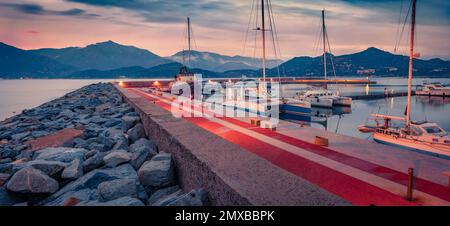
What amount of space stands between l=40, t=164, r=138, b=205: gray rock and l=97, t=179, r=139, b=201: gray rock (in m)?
0.66

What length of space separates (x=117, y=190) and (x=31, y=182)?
202cm

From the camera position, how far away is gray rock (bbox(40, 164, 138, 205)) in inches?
235

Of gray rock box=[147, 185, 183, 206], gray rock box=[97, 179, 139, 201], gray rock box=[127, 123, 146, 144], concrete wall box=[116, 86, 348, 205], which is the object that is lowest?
gray rock box=[147, 185, 183, 206]

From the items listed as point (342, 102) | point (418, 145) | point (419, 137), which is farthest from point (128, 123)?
point (342, 102)

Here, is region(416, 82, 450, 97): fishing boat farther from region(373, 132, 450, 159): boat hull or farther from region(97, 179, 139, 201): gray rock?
region(97, 179, 139, 201): gray rock

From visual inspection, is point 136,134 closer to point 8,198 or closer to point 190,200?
point 8,198

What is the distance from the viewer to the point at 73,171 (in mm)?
6719

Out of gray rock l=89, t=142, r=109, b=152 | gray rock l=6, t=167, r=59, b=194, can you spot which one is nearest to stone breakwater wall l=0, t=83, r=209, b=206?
gray rock l=6, t=167, r=59, b=194

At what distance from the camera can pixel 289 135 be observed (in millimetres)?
11125

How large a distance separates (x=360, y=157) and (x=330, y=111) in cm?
3891

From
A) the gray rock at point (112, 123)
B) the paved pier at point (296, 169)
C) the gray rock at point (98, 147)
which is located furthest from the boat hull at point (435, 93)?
the gray rock at point (98, 147)

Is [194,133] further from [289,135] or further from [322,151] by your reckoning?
[289,135]

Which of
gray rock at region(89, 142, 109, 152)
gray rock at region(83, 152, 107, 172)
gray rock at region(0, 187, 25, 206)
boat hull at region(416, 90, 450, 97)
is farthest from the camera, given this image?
boat hull at region(416, 90, 450, 97)
